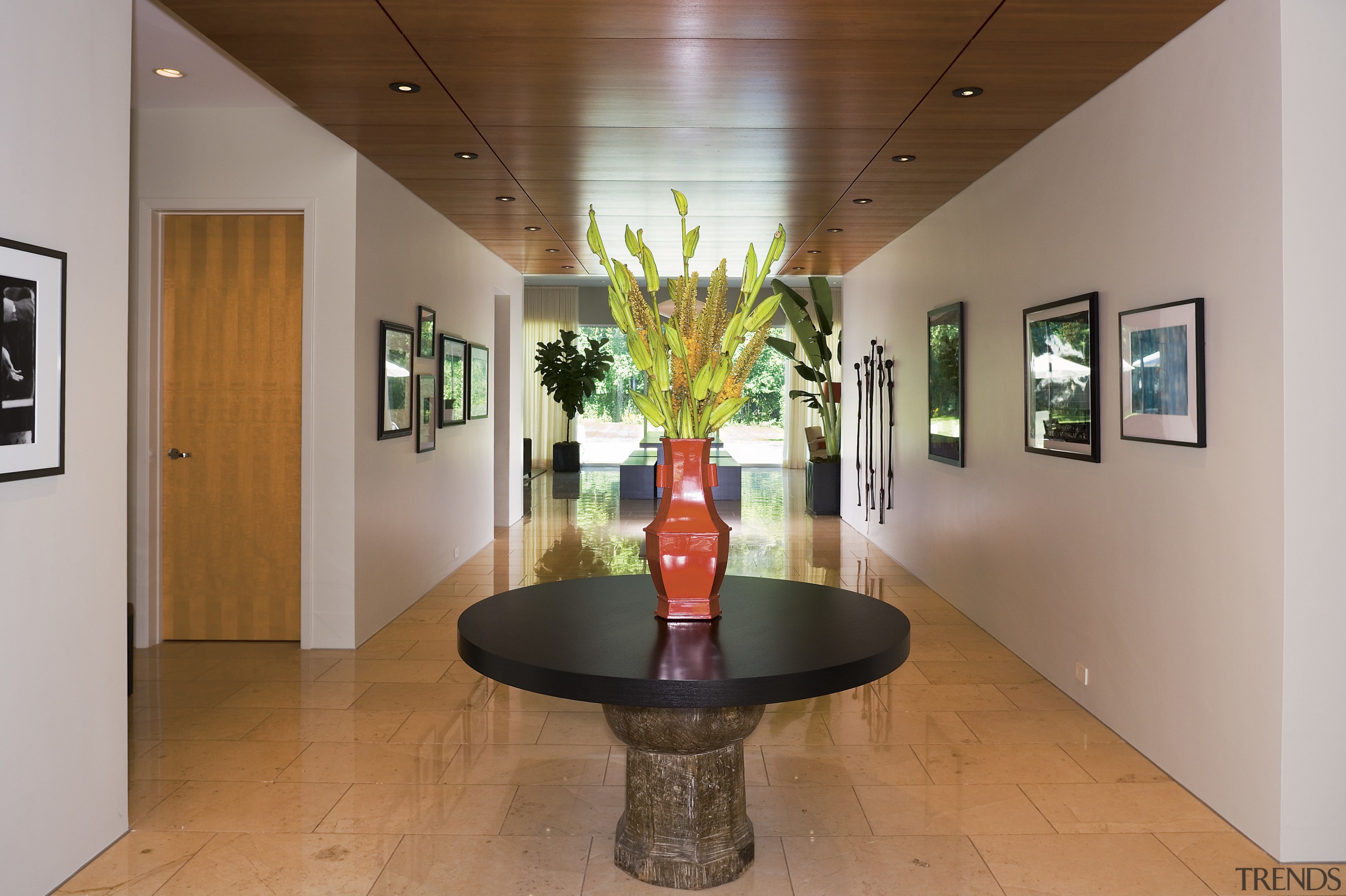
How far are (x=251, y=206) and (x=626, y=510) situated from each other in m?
6.95

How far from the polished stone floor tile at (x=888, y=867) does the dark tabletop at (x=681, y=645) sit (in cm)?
74

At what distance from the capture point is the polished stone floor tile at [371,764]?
11.4 ft

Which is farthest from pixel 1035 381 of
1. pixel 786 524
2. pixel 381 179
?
pixel 786 524

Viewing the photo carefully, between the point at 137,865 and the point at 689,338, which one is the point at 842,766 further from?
the point at 137,865

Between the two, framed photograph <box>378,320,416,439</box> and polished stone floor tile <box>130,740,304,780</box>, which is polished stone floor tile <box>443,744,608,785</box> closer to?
polished stone floor tile <box>130,740,304,780</box>

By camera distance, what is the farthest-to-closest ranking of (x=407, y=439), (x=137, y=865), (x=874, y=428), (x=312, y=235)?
(x=874, y=428) → (x=407, y=439) → (x=312, y=235) → (x=137, y=865)

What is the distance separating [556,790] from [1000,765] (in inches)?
66.7

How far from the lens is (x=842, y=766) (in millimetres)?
3607

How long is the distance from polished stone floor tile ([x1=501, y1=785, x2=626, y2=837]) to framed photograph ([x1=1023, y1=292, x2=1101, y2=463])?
99.1 inches

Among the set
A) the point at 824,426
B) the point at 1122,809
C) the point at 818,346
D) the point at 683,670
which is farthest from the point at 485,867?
the point at 824,426

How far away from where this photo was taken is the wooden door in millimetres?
5395

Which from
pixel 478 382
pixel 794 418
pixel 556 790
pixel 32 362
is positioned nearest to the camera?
pixel 32 362

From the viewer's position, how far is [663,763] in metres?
2.65

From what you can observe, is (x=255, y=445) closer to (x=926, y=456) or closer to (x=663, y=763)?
(x=663, y=763)
